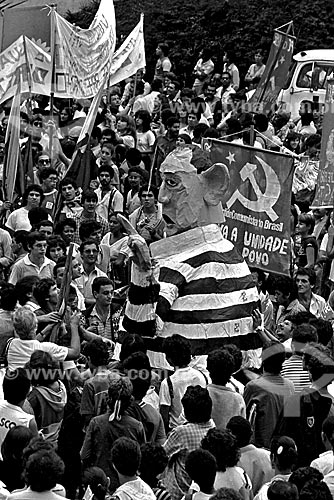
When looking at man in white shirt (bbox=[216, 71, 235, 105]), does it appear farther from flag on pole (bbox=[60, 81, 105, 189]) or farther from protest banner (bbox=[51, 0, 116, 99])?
flag on pole (bbox=[60, 81, 105, 189])

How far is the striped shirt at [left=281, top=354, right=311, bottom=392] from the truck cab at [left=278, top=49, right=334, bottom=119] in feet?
40.8

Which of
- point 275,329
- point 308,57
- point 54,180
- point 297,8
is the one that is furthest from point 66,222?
point 297,8

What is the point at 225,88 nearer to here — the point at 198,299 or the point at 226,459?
the point at 198,299

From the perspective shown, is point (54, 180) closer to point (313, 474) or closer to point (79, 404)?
point (79, 404)

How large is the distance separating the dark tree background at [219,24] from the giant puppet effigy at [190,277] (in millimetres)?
14256

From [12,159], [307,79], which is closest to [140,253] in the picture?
[12,159]

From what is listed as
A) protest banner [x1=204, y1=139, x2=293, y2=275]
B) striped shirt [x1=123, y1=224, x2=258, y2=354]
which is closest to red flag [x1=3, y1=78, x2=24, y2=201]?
protest banner [x1=204, y1=139, x2=293, y2=275]

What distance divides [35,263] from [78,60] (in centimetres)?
552

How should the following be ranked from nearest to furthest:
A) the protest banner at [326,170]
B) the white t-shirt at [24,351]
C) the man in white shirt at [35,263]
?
the white t-shirt at [24,351], the man in white shirt at [35,263], the protest banner at [326,170]

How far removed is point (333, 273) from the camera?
516 inches

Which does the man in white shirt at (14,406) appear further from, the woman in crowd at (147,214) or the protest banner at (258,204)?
the woman in crowd at (147,214)

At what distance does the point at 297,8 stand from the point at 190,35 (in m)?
1.94

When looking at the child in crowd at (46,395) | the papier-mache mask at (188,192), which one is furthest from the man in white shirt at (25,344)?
the papier-mache mask at (188,192)

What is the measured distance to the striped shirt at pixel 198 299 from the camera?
9234 millimetres
